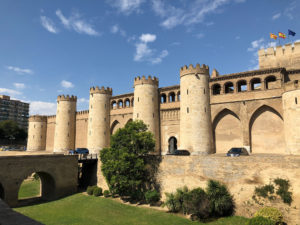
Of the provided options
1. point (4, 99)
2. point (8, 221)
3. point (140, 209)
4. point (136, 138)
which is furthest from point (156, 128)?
point (4, 99)

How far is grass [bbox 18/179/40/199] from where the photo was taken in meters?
30.5

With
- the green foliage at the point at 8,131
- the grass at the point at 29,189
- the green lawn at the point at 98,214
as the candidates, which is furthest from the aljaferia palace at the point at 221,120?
the green foliage at the point at 8,131

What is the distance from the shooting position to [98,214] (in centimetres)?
2225

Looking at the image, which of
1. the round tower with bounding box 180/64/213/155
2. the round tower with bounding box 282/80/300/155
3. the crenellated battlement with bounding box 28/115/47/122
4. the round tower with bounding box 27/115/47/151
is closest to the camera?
the round tower with bounding box 282/80/300/155

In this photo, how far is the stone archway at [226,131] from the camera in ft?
93.9

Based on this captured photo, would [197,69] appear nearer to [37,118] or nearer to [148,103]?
[148,103]

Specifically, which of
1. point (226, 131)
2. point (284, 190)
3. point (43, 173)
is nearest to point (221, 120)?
point (226, 131)

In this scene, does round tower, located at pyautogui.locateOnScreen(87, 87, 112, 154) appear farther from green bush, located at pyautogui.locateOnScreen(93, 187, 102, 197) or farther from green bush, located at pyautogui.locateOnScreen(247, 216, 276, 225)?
green bush, located at pyautogui.locateOnScreen(247, 216, 276, 225)

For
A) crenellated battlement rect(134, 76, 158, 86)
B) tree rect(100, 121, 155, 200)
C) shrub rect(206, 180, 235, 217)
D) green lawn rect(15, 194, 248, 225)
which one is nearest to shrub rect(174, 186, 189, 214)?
green lawn rect(15, 194, 248, 225)

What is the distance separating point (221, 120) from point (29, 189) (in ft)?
94.3

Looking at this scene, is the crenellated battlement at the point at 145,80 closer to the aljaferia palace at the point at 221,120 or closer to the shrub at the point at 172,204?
the aljaferia palace at the point at 221,120

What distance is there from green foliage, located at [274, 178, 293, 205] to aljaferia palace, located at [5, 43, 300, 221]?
1.38ft

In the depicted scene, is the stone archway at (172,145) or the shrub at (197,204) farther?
the stone archway at (172,145)

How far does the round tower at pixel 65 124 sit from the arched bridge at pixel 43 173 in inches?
681
